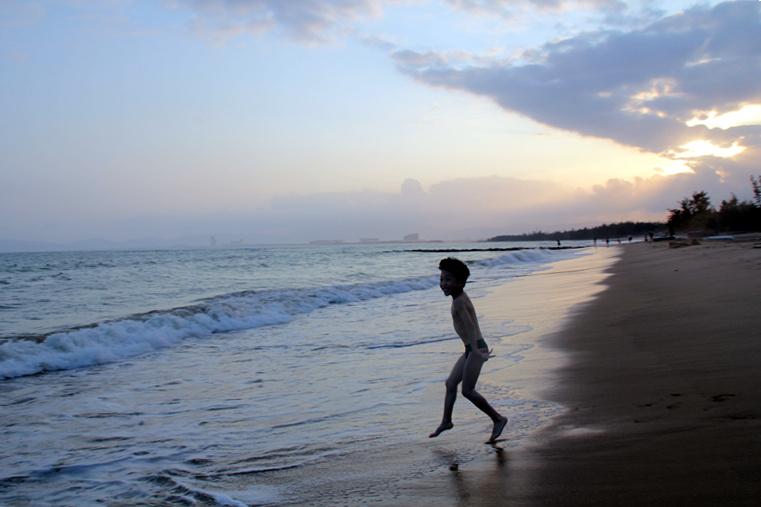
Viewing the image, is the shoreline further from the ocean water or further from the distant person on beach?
the distant person on beach

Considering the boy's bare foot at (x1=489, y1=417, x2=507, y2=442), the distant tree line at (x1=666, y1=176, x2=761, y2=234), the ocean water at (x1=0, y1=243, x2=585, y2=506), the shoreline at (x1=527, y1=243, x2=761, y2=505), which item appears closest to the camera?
the shoreline at (x1=527, y1=243, x2=761, y2=505)

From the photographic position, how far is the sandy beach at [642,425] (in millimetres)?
3496

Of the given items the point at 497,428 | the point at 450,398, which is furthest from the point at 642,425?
the point at 450,398

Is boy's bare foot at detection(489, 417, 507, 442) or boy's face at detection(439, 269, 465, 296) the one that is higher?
boy's face at detection(439, 269, 465, 296)

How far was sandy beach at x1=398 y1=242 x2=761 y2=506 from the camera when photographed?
138 inches

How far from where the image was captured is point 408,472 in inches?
166

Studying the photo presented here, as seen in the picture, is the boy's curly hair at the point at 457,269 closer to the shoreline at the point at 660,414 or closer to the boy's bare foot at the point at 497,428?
the boy's bare foot at the point at 497,428

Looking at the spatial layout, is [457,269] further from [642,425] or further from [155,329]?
[155,329]

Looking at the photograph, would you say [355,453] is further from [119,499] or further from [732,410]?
[732,410]

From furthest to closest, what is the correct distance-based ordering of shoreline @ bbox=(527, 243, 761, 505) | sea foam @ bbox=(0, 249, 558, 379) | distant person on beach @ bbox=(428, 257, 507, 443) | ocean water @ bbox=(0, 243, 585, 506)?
sea foam @ bbox=(0, 249, 558, 379), distant person on beach @ bbox=(428, 257, 507, 443), ocean water @ bbox=(0, 243, 585, 506), shoreline @ bbox=(527, 243, 761, 505)

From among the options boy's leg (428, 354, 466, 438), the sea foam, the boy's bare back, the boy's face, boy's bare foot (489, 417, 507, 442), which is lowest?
the sea foam

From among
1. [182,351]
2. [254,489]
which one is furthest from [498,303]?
[254,489]

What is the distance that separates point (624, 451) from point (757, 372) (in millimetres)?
2433

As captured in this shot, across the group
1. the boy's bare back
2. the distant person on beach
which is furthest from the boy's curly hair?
the boy's bare back
